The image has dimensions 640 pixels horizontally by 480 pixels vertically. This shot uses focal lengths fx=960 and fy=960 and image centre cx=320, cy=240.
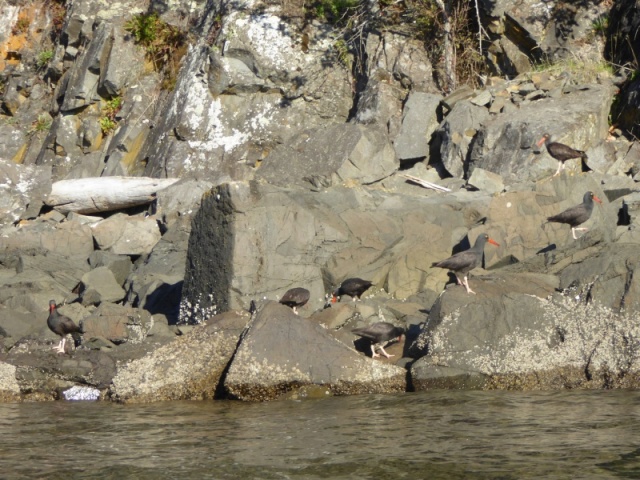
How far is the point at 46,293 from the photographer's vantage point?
16875 millimetres

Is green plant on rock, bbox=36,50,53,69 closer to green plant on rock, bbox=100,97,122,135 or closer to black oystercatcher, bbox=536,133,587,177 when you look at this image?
green plant on rock, bbox=100,97,122,135

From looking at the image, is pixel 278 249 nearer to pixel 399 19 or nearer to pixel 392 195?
pixel 392 195

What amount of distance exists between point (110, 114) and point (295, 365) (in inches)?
685

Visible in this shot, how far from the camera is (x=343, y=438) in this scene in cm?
929

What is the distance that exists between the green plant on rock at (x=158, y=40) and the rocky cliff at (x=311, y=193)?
0.06 metres

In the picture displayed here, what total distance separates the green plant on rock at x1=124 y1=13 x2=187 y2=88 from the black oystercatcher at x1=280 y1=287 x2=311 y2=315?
14.9 m

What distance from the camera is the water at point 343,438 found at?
809 cm

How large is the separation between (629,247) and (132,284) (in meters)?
8.57

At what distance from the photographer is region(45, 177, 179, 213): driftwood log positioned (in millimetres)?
22547

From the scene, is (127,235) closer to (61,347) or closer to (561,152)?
(61,347)

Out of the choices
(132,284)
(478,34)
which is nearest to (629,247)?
(132,284)

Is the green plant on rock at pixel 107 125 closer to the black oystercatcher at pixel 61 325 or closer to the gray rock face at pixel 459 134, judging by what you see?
the gray rock face at pixel 459 134

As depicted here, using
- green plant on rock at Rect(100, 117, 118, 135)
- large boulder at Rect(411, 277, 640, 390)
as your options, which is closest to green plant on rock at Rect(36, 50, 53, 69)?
green plant on rock at Rect(100, 117, 118, 135)

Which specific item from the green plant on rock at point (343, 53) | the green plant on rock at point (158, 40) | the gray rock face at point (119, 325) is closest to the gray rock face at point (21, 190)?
the green plant on rock at point (158, 40)
